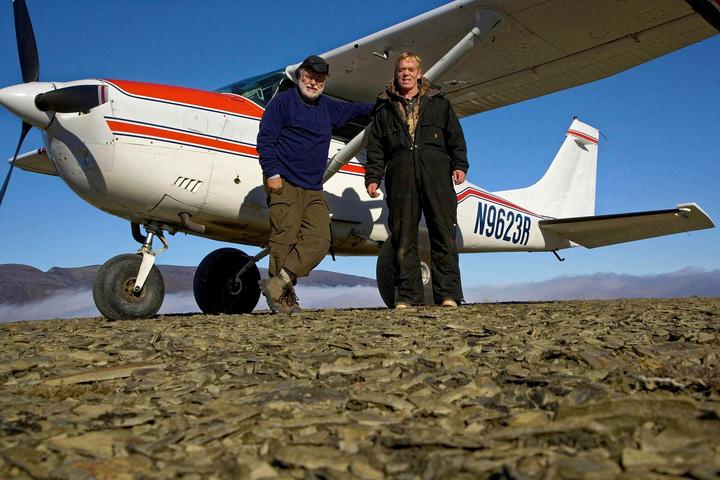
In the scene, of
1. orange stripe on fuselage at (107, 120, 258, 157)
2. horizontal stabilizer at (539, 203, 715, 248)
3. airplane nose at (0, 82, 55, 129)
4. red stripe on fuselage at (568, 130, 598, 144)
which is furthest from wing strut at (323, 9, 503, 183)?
red stripe on fuselage at (568, 130, 598, 144)

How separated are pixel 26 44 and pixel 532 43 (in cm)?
532

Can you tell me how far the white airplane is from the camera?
17.8 ft

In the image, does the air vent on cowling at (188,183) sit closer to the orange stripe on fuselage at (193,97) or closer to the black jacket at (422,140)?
the orange stripe on fuselage at (193,97)

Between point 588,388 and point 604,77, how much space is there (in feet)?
21.7

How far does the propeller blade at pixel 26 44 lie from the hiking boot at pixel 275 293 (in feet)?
10.7

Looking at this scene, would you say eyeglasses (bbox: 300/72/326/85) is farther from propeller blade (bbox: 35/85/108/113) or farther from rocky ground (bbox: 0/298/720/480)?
rocky ground (bbox: 0/298/720/480)

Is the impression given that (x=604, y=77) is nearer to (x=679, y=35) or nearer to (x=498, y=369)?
(x=679, y=35)

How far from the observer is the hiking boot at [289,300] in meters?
5.19

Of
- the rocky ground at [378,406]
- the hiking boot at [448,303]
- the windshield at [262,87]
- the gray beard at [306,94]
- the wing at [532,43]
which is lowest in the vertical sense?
the rocky ground at [378,406]

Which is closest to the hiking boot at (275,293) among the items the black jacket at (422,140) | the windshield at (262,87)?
the black jacket at (422,140)

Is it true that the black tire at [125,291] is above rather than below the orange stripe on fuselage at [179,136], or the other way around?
below

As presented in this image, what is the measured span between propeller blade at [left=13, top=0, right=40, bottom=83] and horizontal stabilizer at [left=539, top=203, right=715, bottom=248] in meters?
7.16

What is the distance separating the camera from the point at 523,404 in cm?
187

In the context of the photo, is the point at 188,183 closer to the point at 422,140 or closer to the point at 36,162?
Result: the point at 422,140
